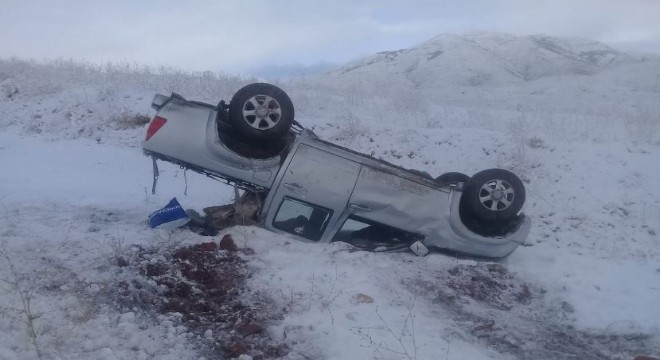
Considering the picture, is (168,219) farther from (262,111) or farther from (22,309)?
(22,309)

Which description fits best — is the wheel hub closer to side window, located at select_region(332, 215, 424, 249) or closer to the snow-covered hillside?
the snow-covered hillside

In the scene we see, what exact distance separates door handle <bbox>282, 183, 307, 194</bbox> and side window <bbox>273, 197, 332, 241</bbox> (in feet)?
0.39

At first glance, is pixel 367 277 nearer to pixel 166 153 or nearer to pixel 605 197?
pixel 166 153

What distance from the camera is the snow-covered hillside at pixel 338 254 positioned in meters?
4.60

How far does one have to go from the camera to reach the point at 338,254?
21.3 ft

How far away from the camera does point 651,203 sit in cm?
871

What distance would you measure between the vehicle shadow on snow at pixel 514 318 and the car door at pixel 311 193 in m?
1.31

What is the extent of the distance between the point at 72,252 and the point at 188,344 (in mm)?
1984

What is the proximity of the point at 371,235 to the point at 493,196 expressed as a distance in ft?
5.06

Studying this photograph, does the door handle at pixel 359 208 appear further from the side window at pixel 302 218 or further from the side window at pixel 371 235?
the side window at pixel 302 218

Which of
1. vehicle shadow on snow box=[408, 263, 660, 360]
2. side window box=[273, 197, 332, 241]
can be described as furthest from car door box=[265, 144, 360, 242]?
vehicle shadow on snow box=[408, 263, 660, 360]

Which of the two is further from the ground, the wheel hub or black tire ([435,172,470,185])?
the wheel hub

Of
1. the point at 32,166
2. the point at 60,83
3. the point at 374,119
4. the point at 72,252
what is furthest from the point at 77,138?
the point at 72,252

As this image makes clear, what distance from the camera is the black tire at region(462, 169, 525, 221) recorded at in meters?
7.02
